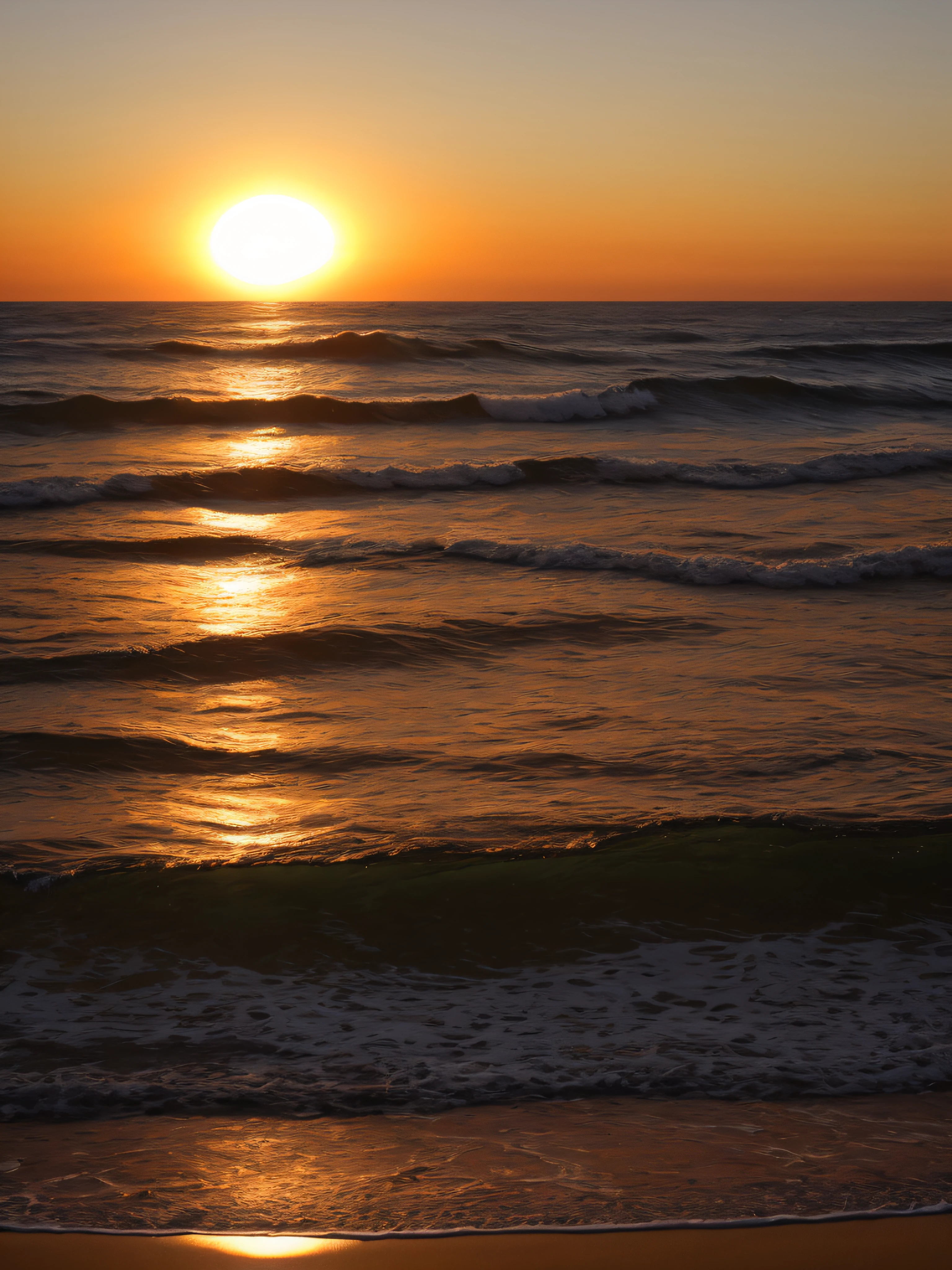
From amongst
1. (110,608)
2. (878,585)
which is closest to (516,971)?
(110,608)

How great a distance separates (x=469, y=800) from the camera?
4.66 meters

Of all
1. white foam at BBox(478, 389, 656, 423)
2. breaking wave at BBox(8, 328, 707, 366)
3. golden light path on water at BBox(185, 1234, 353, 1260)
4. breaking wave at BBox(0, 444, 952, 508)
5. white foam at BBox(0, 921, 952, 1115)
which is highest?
breaking wave at BBox(8, 328, 707, 366)

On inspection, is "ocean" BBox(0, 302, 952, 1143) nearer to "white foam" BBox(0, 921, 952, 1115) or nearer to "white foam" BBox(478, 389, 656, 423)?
"white foam" BBox(0, 921, 952, 1115)

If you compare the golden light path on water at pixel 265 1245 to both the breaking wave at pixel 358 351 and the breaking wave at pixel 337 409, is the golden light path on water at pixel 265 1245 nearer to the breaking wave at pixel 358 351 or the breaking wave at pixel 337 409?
the breaking wave at pixel 337 409

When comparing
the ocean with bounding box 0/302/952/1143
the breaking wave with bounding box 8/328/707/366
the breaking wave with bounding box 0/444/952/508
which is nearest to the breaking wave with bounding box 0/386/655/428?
the breaking wave with bounding box 0/444/952/508

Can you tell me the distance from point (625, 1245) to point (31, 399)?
21.1 m

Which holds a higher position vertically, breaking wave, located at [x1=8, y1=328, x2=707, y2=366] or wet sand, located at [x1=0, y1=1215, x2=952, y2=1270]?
breaking wave, located at [x1=8, y1=328, x2=707, y2=366]

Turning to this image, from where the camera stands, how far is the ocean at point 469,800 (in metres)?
3.09

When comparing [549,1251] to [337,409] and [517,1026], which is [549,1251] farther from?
[337,409]

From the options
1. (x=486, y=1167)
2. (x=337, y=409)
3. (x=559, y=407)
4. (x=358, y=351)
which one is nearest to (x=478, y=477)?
(x=559, y=407)

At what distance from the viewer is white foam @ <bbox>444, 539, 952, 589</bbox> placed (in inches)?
348

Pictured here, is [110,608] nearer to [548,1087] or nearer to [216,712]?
[216,712]

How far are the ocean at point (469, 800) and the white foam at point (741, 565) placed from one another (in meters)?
0.04

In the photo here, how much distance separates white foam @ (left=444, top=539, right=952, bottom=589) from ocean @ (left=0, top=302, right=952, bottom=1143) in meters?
0.04
